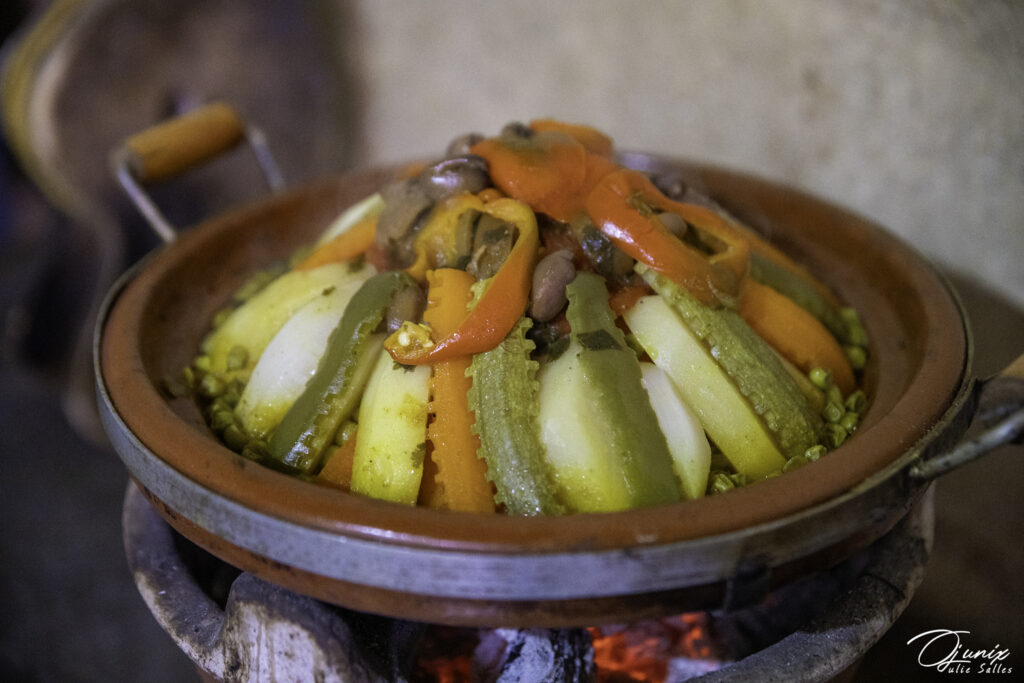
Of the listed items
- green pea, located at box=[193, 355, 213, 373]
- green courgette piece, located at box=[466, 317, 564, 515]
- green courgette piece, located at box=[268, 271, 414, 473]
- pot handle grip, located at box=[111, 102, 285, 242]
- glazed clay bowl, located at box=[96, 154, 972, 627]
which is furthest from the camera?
pot handle grip, located at box=[111, 102, 285, 242]

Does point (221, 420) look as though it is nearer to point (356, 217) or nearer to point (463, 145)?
point (356, 217)

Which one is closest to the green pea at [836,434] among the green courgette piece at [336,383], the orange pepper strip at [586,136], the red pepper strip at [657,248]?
the red pepper strip at [657,248]

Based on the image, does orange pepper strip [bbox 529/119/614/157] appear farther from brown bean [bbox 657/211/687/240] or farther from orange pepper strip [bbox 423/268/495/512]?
orange pepper strip [bbox 423/268/495/512]

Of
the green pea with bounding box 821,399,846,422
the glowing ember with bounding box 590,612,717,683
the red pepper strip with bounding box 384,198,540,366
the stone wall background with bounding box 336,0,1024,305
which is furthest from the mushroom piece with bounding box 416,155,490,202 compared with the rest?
the stone wall background with bounding box 336,0,1024,305

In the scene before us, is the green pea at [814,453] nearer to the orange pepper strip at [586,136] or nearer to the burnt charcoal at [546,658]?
the burnt charcoal at [546,658]

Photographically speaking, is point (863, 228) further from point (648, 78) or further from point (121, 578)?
point (121, 578)

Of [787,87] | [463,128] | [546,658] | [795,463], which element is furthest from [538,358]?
[463,128]
